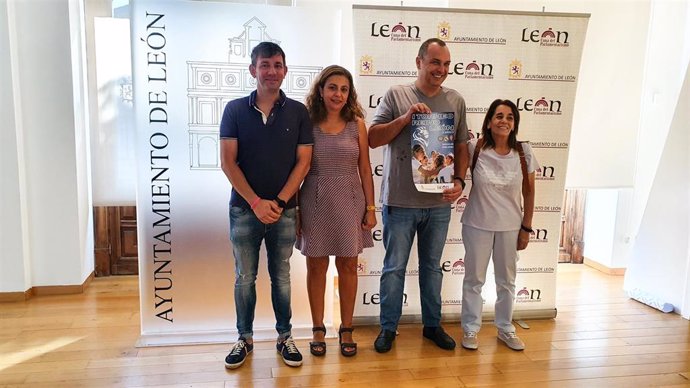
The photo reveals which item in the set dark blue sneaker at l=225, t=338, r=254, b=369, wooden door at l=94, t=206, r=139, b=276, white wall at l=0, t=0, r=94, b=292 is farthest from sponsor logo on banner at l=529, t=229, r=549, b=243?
white wall at l=0, t=0, r=94, b=292

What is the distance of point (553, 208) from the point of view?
3.36m

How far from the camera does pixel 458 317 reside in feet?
11.0

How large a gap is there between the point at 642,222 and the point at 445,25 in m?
2.18

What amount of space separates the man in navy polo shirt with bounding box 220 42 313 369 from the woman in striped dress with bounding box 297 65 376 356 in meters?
0.08

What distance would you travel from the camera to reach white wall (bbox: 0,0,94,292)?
11.4ft

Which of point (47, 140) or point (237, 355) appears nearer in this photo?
point (237, 355)

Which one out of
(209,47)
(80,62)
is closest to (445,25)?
(209,47)

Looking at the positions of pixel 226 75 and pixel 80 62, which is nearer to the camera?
pixel 226 75

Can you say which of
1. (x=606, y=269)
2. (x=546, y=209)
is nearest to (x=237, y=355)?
(x=546, y=209)

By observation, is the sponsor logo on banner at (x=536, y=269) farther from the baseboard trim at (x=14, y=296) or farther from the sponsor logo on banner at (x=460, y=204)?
the baseboard trim at (x=14, y=296)

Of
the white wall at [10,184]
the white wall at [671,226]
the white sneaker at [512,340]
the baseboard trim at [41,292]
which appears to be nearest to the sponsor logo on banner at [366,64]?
the white sneaker at [512,340]

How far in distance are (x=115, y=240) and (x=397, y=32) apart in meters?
2.85

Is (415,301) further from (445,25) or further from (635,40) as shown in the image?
(635,40)

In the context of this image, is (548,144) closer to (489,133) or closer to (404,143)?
(489,133)
